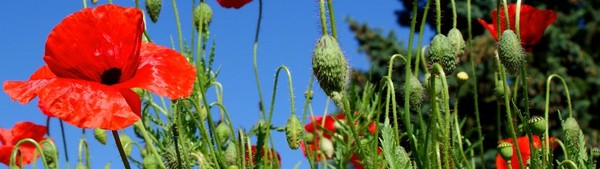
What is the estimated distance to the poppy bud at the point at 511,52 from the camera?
163 centimetres

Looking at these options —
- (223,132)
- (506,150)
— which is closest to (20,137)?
(223,132)

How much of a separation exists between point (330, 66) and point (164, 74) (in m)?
0.30

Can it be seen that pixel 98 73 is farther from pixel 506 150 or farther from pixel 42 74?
pixel 506 150

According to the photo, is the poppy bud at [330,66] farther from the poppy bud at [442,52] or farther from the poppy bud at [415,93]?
the poppy bud at [415,93]

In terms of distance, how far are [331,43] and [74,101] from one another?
0.39 metres

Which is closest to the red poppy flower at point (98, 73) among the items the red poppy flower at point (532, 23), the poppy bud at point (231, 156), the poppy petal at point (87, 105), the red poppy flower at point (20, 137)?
the poppy petal at point (87, 105)

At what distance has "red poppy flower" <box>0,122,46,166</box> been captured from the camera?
2904mm

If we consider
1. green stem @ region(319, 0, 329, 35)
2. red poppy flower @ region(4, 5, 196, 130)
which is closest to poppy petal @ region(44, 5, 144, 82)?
red poppy flower @ region(4, 5, 196, 130)

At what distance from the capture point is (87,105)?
4.84ft

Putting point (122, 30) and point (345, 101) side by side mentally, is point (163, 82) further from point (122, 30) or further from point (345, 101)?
point (345, 101)

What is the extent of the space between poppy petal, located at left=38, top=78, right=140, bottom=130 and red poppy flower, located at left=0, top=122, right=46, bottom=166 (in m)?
1.42

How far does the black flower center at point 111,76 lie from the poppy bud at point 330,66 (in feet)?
1.13

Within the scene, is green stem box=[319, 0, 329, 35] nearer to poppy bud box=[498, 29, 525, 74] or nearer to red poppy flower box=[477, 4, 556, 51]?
poppy bud box=[498, 29, 525, 74]

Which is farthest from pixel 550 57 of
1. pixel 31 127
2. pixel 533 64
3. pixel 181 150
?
pixel 181 150
